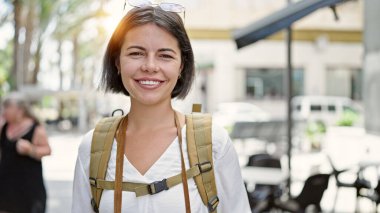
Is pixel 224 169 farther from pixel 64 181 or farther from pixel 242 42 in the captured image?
pixel 64 181

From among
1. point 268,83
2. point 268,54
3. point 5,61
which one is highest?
point 5,61

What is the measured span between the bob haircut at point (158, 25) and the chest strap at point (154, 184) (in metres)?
0.32

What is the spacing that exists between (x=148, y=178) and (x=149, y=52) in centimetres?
33

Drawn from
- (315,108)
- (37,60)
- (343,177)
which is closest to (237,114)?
(315,108)

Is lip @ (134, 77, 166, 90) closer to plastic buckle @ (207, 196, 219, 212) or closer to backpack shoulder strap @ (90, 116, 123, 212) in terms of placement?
backpack shoulder strap @ (90, 116, 123, 212)

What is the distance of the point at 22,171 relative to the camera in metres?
5.56

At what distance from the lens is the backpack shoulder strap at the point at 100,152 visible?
1741 millimetres

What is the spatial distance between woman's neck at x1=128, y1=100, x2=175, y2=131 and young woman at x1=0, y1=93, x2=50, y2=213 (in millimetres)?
3817

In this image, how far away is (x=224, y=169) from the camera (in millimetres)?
1762

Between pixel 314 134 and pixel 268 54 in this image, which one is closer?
pixel 314 134

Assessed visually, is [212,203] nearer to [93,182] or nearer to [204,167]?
[204,167]

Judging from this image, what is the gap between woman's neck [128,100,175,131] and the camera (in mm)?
1814

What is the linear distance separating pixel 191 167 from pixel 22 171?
4.13m

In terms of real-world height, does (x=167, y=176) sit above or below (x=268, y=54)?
below
